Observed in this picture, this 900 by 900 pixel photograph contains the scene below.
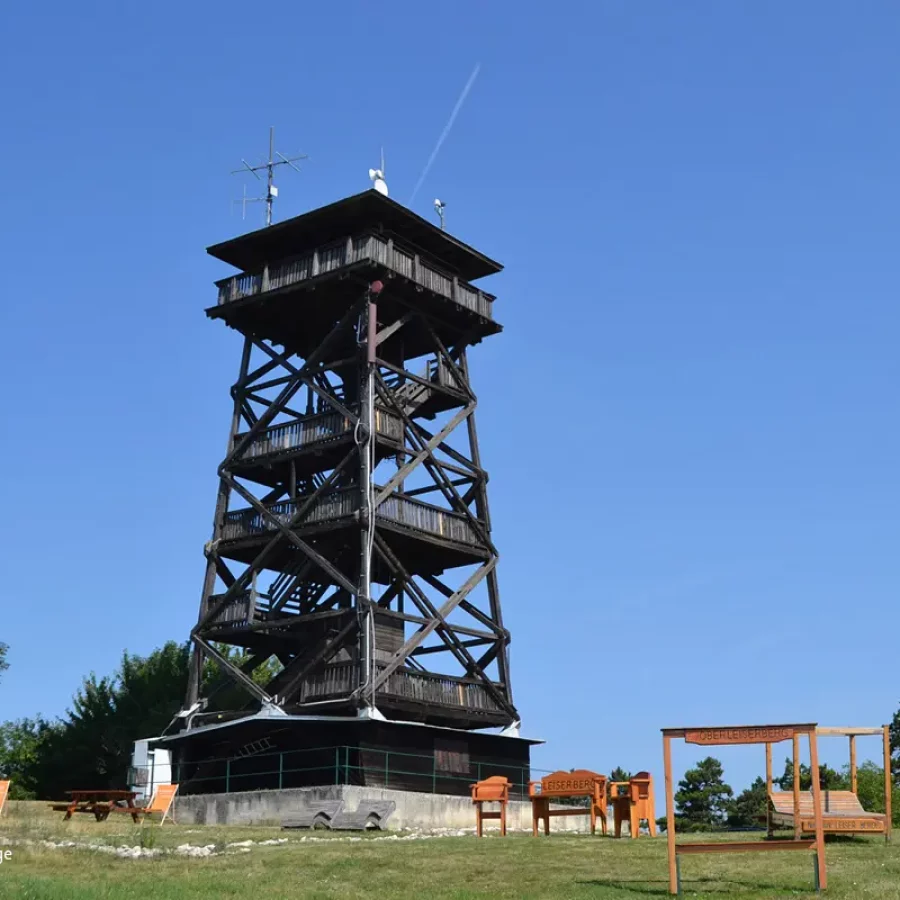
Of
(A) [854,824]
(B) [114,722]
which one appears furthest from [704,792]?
(A) [854,824]

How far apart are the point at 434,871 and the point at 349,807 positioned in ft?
46.8

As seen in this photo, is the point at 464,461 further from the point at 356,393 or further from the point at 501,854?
the point at 501,854

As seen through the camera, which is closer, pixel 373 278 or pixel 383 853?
pixel 383 853

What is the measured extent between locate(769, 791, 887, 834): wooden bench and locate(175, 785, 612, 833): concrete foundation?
34.7 ft

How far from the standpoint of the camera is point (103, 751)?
165ft

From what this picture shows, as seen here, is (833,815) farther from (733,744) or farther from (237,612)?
(237,612)

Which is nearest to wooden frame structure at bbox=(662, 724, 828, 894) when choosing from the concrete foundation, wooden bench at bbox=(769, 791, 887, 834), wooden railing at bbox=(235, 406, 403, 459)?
wooden bench at bbox=(769, 791, 887, 834)

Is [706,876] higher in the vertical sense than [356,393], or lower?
lower

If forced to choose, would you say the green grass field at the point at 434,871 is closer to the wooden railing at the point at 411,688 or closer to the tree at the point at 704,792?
the wooden railing at the point at 411,688

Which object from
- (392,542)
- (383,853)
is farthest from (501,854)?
(392,542)

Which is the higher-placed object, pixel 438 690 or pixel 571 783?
pixel 438 690

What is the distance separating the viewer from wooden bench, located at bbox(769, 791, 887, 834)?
65.9 ft

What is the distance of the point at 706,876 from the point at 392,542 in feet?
75.5

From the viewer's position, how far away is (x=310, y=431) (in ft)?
130
